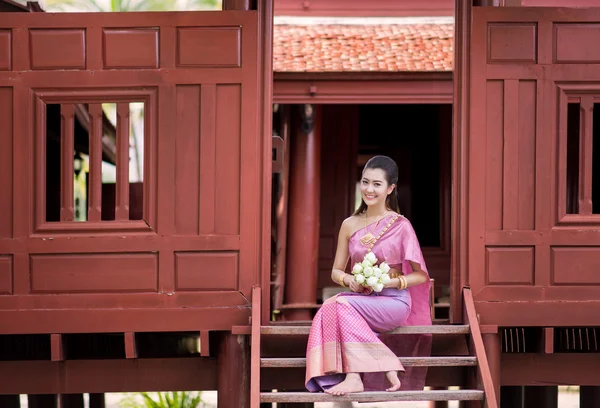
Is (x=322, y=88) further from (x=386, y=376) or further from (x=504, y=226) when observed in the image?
(x=386, y=376)

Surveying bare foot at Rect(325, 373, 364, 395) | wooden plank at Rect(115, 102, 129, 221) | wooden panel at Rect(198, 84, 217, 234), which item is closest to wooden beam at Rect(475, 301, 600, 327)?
bare foot at Rect(325, 373, 364, 395)

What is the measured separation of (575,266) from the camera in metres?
6.19

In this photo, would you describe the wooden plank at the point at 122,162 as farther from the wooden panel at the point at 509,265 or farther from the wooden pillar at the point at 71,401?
the wooden pillar at the point at 71,401

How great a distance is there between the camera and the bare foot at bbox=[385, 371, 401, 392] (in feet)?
17.5

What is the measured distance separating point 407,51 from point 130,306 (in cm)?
542

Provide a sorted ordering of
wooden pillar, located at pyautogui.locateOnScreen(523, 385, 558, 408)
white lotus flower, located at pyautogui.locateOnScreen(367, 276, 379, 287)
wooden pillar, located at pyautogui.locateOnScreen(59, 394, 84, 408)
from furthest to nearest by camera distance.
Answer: wooden pillar, located at pyautogui.locateOnScreen(523, 385, 558, 408) < wooden pillar, located at pyautogui.locateOnScreen(59, 394, 84, 408) < white lotus flower, located at pyautogui.locateOnScreen(367, 276, 379, 287)

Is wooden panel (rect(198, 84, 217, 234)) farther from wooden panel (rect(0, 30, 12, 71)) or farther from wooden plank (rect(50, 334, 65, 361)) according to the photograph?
wooden panel (rect(0, 30, 12, 71))

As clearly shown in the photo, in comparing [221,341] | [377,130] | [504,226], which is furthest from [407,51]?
[221,341]

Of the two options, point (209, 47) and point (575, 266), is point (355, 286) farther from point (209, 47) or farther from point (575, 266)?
point (209, 47)

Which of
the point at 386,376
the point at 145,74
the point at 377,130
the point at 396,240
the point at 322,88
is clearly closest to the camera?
the point at 386,376

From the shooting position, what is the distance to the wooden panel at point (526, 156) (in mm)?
6180

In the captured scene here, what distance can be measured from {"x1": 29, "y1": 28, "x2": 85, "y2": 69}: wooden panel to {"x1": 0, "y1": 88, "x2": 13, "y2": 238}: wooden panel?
12.0 inches

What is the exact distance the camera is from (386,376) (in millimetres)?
5434

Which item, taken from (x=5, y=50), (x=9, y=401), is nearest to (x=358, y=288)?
(x=5, y=50)
